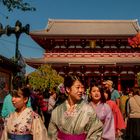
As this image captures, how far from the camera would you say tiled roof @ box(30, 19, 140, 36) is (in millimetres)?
39250

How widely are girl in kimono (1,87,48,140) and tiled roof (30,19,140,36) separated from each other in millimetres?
32568

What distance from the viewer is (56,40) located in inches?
1512

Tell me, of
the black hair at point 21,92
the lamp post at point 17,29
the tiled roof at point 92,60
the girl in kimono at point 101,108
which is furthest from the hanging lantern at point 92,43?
the black hair at point 21,92

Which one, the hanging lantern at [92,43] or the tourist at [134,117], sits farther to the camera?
the hanging lantern at [92,43]

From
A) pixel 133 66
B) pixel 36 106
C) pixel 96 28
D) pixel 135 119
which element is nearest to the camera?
pixel 36 106

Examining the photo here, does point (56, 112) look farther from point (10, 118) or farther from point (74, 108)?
point (10, 118)

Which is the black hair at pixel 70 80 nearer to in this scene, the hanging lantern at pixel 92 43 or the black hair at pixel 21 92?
the black hair at pixel 21 92

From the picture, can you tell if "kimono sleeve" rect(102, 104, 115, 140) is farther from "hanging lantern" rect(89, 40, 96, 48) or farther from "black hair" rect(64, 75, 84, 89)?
"hanging lantern" rect(89, 40, 96, 48)

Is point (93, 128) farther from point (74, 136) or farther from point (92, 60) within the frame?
point (92, 60)

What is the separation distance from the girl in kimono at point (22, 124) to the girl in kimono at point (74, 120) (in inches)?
9.9

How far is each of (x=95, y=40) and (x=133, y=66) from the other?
168 inches

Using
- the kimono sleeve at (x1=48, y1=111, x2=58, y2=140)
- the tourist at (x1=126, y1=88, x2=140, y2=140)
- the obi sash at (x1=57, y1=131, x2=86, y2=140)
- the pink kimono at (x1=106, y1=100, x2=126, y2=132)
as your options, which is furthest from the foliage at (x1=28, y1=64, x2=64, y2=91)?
the obi sash at (x1=57, y1=131, x2=86, y2=140)

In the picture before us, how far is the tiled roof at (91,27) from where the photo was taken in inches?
1545

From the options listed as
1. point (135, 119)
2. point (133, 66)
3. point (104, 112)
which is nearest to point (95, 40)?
point (133, 66)
